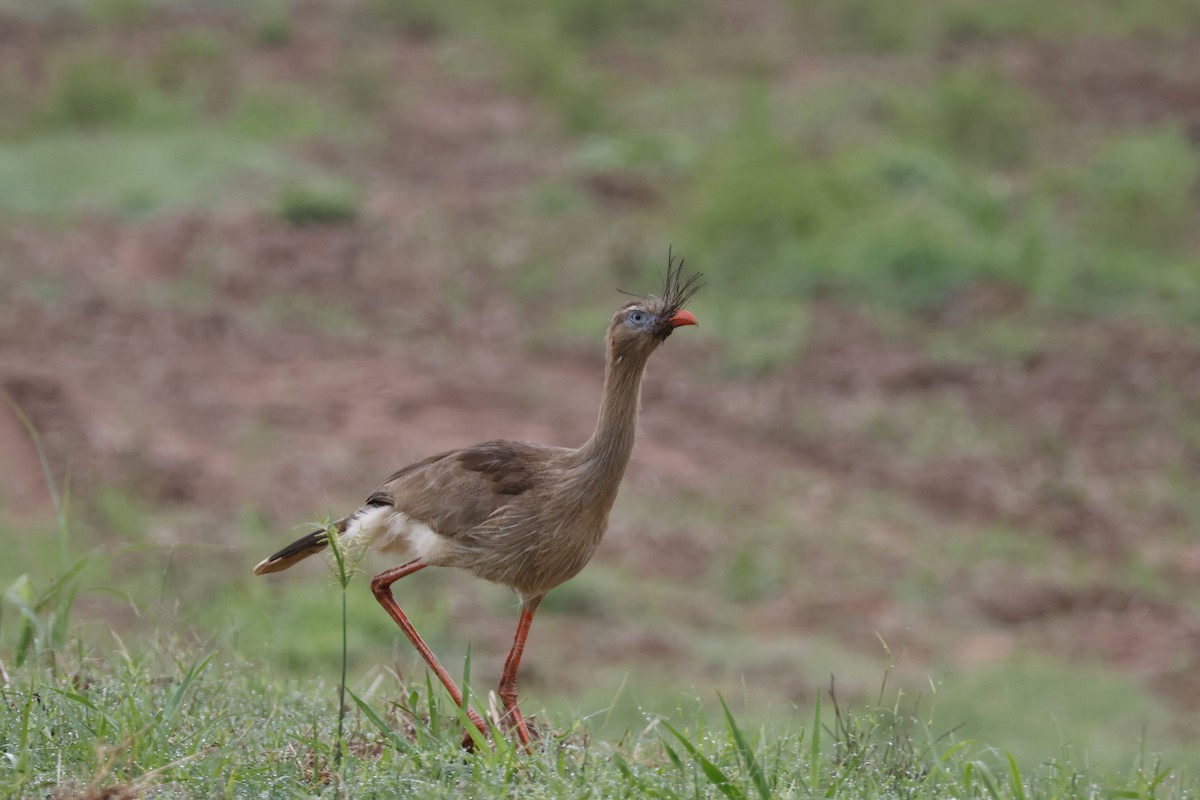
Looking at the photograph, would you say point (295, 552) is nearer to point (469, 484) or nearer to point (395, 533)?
point (395, 533)

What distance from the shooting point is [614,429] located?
10.4ft

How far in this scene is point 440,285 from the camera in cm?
1052

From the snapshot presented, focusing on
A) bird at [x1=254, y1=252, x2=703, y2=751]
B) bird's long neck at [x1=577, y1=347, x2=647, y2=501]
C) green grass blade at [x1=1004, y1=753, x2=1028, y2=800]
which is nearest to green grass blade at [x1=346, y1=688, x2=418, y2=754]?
bird at [x1=254, y1=252, x2=703, y2=751]

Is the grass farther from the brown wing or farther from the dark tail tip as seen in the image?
the brown wing

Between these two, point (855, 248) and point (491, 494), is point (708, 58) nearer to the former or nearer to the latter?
point (855, 248)

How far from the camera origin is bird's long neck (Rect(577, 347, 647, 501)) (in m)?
3.18

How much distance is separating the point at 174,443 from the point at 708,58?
31.3 ft

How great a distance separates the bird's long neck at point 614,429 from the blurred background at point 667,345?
18.5 inches

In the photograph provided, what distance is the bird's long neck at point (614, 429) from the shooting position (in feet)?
10.4

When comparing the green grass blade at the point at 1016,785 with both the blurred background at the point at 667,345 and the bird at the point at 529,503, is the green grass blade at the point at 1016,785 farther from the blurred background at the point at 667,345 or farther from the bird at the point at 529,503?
the bird at the point at 529,503

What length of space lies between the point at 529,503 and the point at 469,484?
0.48 feet

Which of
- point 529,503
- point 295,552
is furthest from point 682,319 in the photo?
point 295,552

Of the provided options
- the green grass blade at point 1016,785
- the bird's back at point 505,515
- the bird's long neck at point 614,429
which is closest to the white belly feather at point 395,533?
the bird's back at point 505,515

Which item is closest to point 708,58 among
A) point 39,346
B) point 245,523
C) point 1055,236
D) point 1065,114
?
point 1065,114
